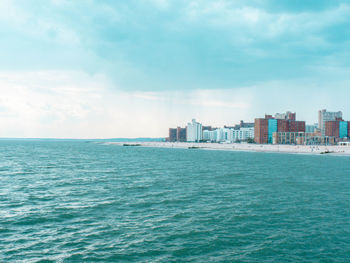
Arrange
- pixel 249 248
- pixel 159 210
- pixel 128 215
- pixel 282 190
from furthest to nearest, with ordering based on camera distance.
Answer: pixel 282 190, pixel 159 210, pixel 128 215, pixel 249 248

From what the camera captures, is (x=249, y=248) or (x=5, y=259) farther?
(x=249, y=248)

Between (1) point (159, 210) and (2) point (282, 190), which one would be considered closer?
(1) point (159, 210)

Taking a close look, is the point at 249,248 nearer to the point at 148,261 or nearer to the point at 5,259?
the point at 148,261

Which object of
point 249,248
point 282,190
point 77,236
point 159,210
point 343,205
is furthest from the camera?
point 282,190

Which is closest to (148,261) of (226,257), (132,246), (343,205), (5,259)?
(132,246)

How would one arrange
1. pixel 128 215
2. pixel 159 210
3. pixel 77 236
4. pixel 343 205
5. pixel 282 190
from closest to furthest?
1. pixel 77 236
2. pixel 128 215
3. pixel 159 210
4. pixel 343 205
5. pixel 282 190

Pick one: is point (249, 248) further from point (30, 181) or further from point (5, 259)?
point (30, 181)

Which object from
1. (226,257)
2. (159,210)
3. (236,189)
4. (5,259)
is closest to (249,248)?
(226,257)

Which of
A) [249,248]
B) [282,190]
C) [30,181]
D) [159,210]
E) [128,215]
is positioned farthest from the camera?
[30,181]

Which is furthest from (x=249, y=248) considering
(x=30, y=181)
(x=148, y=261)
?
(x=30, y=181)
